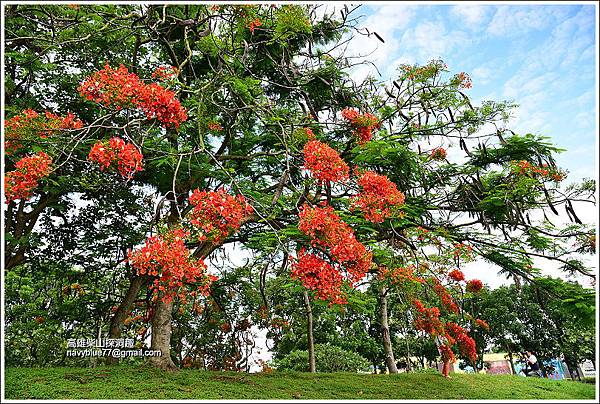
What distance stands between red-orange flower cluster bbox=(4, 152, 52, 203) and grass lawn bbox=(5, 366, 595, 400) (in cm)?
238

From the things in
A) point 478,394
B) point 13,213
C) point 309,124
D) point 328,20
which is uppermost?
point 328,20

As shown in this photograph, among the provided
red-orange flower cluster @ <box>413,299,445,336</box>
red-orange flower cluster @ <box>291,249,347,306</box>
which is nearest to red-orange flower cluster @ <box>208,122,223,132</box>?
red-orange flower cluster @ <box>291,249,347,306</box>

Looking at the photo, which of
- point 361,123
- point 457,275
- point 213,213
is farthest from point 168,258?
point 457,275

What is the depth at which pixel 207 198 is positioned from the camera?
4594 mm

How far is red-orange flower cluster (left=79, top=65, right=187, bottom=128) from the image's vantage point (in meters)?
4.52

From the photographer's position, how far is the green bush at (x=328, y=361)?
37.8ft

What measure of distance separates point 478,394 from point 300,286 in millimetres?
3902

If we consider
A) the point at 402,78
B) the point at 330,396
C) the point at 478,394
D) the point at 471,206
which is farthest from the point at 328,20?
the point at 478,394

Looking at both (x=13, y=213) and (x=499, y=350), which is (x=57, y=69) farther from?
(x=499, y=350)

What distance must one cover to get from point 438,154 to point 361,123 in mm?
1473

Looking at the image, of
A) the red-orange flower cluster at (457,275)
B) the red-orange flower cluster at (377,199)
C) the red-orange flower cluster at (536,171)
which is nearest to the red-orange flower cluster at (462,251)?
the red-orange flower cluster at (536,171)

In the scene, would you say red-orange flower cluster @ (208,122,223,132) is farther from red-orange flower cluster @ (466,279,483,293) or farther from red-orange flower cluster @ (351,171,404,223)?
red-orange flower cluster @ (466,279,483,293)

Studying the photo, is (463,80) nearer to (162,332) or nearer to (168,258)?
(168,258)

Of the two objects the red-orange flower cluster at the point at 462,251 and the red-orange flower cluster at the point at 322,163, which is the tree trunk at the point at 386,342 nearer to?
the red-orange flower cluster at the point at 462,251
